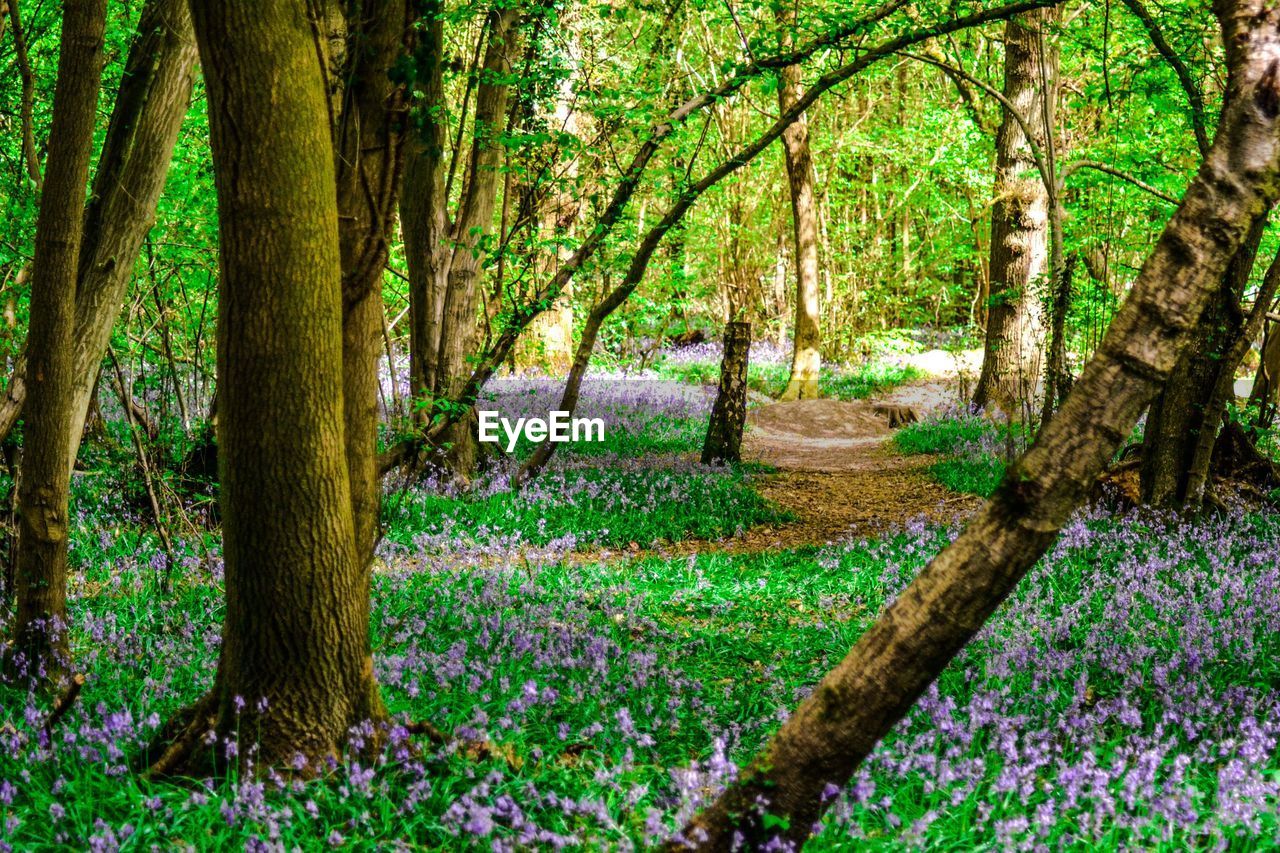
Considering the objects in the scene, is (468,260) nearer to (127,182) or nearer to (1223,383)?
(127,182)

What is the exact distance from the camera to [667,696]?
4.94 m

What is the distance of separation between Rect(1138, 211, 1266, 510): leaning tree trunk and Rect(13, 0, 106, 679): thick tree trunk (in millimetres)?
7583

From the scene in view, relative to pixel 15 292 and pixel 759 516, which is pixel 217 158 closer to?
pixel 15 292

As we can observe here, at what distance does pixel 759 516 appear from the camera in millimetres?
10117

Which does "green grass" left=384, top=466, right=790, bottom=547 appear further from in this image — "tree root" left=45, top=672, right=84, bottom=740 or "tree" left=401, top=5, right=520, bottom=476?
"tree root" left=45, top=672, right=84, bottom=740

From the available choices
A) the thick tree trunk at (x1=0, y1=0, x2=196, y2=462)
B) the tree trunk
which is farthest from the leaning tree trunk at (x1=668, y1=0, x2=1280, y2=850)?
the tree trunk

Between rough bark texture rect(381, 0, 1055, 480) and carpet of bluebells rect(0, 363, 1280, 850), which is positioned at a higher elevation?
rough bark texture rect(381, 0, 1055, 480)

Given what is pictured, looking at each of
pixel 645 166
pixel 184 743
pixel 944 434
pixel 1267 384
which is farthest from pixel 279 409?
pixel 944 434

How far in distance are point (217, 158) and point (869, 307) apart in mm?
24219

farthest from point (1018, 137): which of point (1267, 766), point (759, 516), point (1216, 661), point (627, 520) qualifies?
point (1267, 766)

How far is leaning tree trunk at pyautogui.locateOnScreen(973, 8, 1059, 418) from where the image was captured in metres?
15.0

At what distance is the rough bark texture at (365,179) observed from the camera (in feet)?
12.5

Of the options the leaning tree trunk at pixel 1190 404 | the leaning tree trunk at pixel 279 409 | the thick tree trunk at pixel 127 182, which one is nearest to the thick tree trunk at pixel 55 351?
the thick tree trunk at pixel 127 182

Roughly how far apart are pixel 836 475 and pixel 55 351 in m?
9.76
